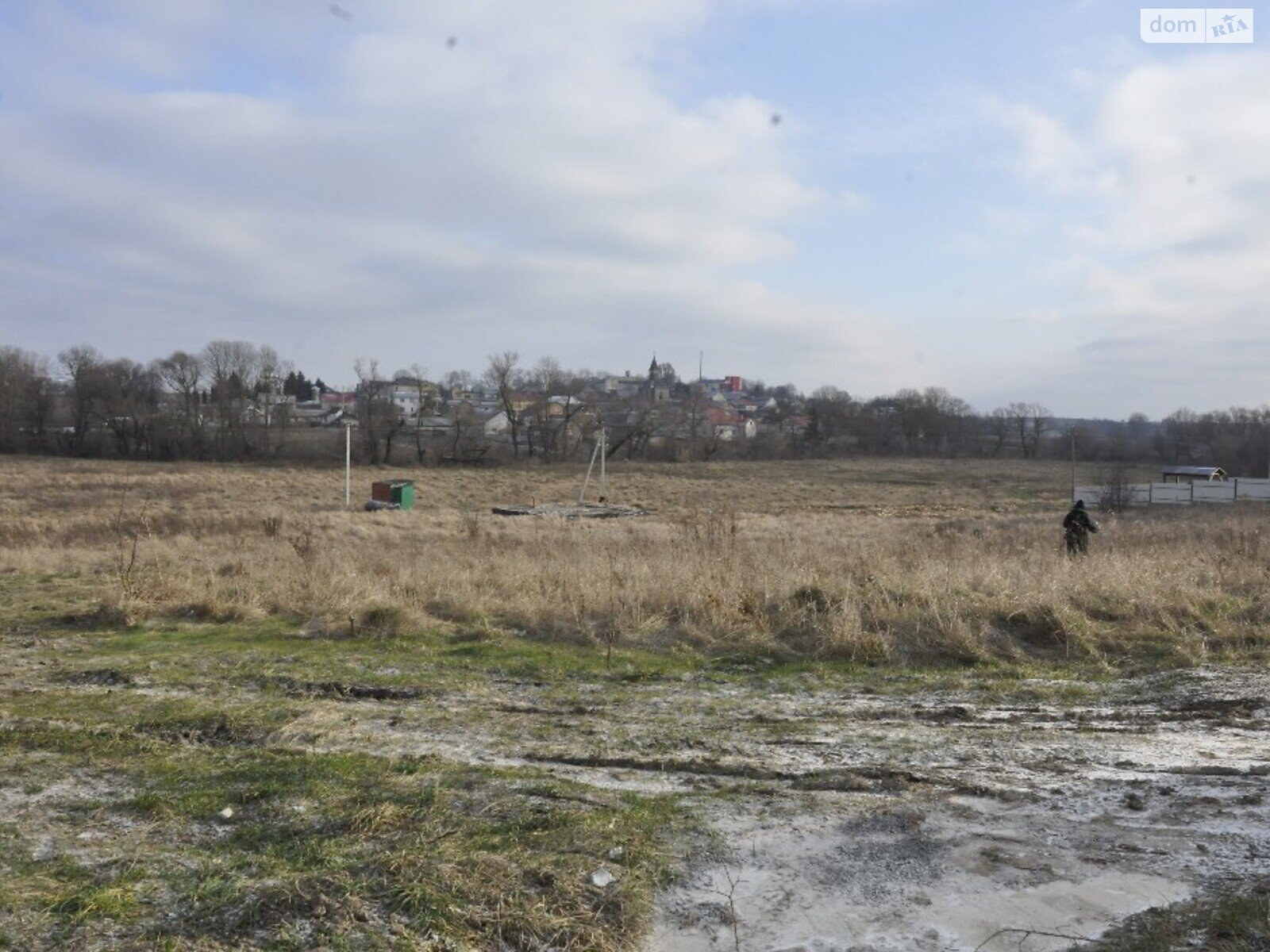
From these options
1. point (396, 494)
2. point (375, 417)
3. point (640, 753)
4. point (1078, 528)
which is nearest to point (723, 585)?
point (640, 753)

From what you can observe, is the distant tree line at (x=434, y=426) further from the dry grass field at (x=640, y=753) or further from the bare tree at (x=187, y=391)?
the dry grass field at (x=640, y=753)

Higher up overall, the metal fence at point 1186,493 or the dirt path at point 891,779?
the metal fence at point 1186,493

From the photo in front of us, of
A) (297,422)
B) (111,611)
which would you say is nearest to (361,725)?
(111,611)

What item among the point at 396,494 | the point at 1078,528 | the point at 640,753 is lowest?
the point at 640,753

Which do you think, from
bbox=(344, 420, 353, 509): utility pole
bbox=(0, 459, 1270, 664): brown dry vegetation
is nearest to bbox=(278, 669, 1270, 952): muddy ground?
bbox=(0, 459, 1270, 664): brown dry vegetation

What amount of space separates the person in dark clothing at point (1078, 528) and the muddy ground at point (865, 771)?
7.67 metres

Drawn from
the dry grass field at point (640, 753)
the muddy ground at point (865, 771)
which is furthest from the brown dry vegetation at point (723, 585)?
the muddy ground at point (865, 771)

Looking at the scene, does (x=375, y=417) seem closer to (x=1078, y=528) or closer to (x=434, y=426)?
(x=434, y=426)

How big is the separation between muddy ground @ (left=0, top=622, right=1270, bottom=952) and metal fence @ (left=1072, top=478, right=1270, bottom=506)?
32940 millimetres

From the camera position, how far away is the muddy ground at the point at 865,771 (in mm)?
3861

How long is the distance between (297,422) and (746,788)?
78.3 meters

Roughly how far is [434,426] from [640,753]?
70.3 meters

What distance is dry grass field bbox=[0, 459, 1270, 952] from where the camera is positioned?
370cm

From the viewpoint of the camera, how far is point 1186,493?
39.2 m
